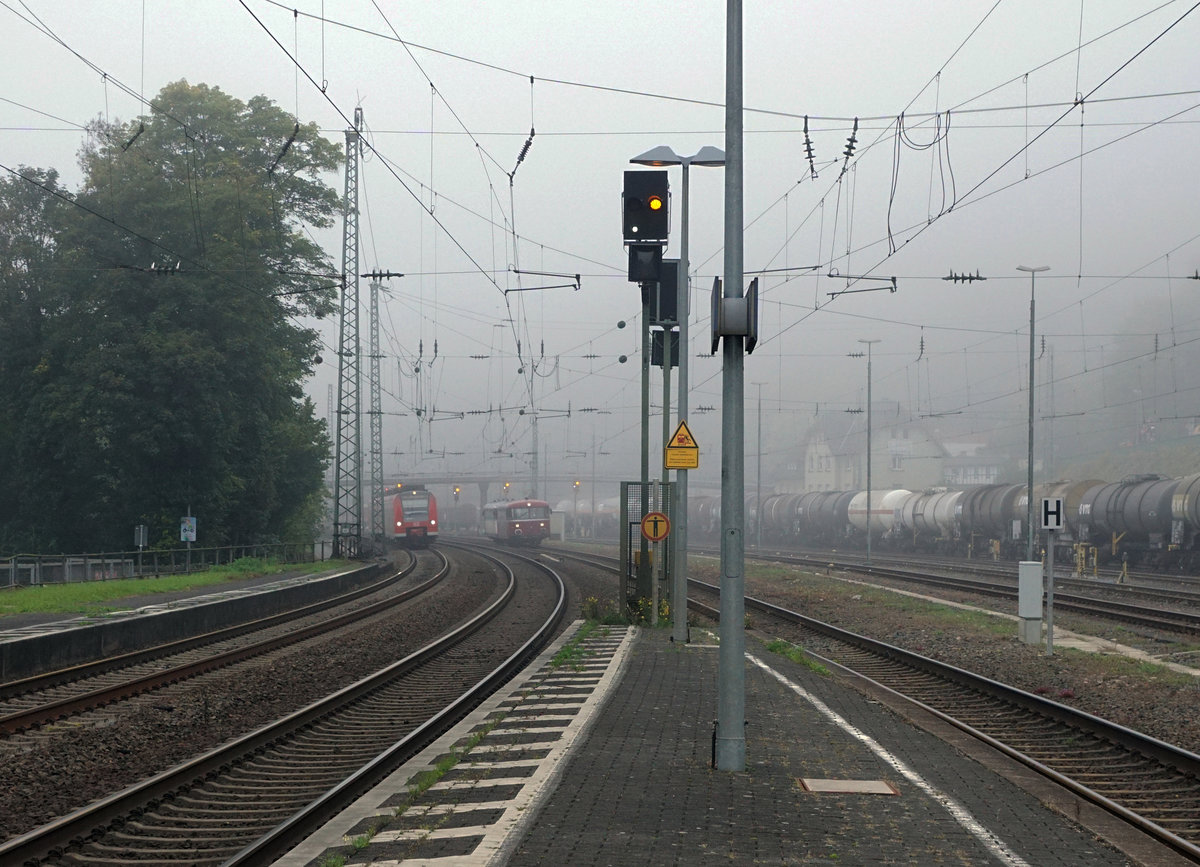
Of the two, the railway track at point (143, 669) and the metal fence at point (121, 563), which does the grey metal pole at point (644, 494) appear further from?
the metal fence at point (121, 563)

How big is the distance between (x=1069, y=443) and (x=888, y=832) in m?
129

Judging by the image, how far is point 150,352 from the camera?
138 feet

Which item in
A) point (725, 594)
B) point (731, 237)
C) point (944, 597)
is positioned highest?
point (731, 237)

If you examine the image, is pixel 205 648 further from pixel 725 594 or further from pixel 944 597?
pixel 944 597

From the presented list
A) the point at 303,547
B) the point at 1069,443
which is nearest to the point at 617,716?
the point at 303,547

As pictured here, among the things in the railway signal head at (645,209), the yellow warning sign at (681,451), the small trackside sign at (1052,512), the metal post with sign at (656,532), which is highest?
the railway signal head at (645,209)

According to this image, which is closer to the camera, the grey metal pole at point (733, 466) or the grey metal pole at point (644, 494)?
the grey metal pole at point (733, 466)

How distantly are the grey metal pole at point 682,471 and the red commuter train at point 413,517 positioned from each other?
54.8 metres

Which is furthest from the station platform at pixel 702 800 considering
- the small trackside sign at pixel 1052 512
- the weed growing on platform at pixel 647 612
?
the weed growing on platform at pixel 647 612

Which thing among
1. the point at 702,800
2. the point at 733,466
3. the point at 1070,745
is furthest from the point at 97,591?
the point at 702,800

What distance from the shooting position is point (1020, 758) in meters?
11.4

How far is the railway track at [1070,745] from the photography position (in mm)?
9531

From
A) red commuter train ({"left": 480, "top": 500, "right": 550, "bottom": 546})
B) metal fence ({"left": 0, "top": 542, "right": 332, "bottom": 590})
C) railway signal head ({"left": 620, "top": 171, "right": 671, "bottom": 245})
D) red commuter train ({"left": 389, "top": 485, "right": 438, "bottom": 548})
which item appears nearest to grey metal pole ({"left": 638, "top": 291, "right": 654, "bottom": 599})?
railway signal head ({"left": 620, "top": 171, "right": 671, "bottom": 245})

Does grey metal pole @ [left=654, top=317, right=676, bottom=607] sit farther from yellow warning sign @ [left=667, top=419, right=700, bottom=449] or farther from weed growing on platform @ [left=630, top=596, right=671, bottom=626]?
yellow warning sign @ [left=667, top=419, right=700, bottom=449]
